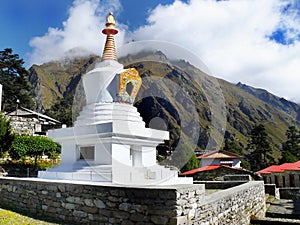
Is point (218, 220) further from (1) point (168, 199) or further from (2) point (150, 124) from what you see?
(2) point (150, 124)

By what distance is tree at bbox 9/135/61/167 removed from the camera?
18484 millimetres

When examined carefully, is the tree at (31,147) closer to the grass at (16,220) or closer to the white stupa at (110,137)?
the white stupa at (110,137)

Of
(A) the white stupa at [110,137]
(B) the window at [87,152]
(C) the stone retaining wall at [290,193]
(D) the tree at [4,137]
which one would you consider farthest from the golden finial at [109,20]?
(C) the stone retaining wall at [290,193]

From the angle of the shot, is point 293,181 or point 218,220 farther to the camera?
point 293,181

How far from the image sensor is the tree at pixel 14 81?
41.8 meters

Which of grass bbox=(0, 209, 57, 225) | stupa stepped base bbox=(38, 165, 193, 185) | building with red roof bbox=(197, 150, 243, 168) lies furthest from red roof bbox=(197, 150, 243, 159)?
grass bbox=(0, 209, 57, 225)

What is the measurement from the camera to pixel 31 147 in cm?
1892

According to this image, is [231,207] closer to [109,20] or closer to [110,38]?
[110,38]

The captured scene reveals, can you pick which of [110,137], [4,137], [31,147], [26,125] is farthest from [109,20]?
[26,125]

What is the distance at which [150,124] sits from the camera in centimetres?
1271

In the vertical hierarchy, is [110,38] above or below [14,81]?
below

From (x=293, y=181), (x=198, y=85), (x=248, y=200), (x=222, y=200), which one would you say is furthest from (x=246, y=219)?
(x=293, y=181)

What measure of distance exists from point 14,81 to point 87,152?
38207mm

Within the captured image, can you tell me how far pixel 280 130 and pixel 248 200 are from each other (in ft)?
454
